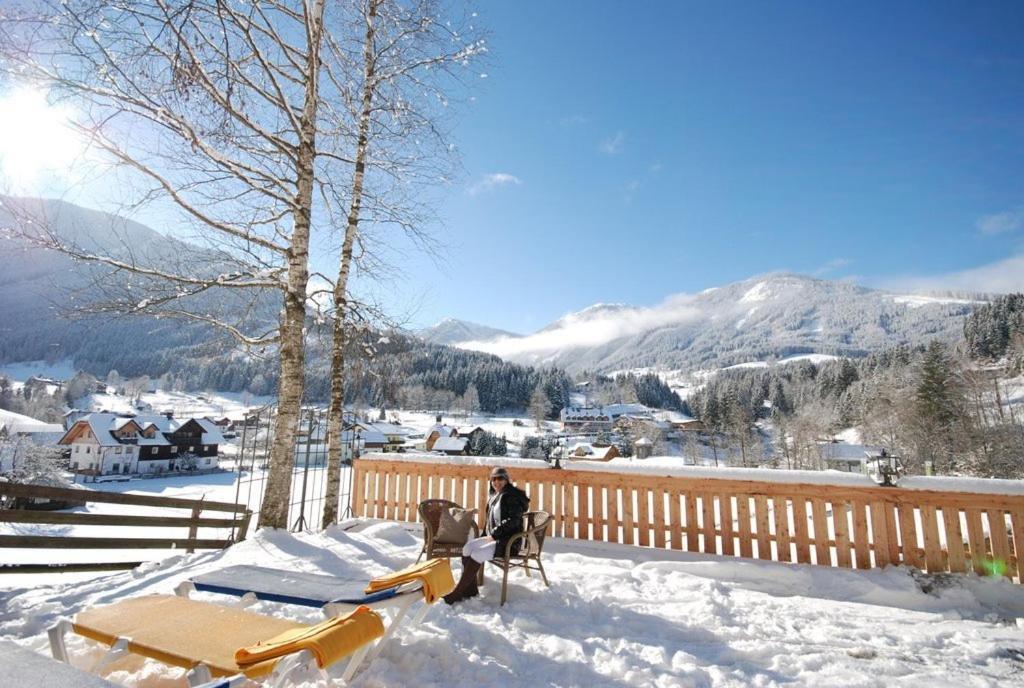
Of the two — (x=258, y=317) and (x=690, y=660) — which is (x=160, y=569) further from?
(x=690, y=660)

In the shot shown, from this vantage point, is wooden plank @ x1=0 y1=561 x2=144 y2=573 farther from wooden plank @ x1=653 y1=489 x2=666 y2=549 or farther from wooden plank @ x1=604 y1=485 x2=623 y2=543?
wooden plank @ x1=653 y1=489 x2=666 y2=549

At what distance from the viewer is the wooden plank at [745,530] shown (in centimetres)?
623

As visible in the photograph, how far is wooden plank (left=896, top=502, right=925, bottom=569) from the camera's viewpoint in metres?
5.49

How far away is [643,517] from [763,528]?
5.08 feet

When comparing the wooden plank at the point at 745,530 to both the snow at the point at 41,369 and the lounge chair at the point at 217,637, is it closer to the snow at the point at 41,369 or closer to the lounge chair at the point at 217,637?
the lounge chair at the point at 217,637

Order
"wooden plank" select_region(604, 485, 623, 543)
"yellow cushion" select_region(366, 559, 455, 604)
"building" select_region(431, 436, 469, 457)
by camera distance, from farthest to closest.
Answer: "building" select_region(431, 436, 469, 457) < "wooden plank" select_region(604, 485, 623, 543) < "yellow cushion" select_region(366, 559, 455, 604)

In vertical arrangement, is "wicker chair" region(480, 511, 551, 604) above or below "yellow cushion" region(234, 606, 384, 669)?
below

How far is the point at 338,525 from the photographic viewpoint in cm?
745

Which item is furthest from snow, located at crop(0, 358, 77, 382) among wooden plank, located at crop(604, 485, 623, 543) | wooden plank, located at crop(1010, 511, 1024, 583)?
wooden plank, located at crop(1010, 511, 1024, 583)

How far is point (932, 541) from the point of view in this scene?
5449 mm

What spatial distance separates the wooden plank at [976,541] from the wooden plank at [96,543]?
9521 mm

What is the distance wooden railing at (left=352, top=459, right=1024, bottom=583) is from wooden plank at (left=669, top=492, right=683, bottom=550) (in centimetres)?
1

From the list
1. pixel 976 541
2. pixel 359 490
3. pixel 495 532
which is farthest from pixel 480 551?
pixel 976 541

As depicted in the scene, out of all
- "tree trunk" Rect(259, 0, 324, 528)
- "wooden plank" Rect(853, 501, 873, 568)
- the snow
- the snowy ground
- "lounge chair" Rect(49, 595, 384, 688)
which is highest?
the snow
